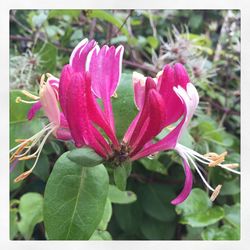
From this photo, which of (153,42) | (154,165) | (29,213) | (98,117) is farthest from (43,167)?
(153,42)

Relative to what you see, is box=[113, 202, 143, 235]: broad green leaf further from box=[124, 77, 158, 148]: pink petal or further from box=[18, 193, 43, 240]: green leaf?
box=[124, 77, 158, 148]: pink petal

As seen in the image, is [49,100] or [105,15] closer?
[49,100]

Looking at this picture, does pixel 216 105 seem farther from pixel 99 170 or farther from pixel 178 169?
pixel 99 170

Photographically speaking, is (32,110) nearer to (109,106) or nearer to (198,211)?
(109,106)

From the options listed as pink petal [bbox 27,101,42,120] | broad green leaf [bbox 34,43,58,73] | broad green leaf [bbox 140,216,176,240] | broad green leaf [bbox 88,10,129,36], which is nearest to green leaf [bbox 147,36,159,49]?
broad green leaf [bbox 88,10,129,36]

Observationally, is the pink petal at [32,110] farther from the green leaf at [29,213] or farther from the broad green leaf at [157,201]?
the broad green leaf at [157,201]
